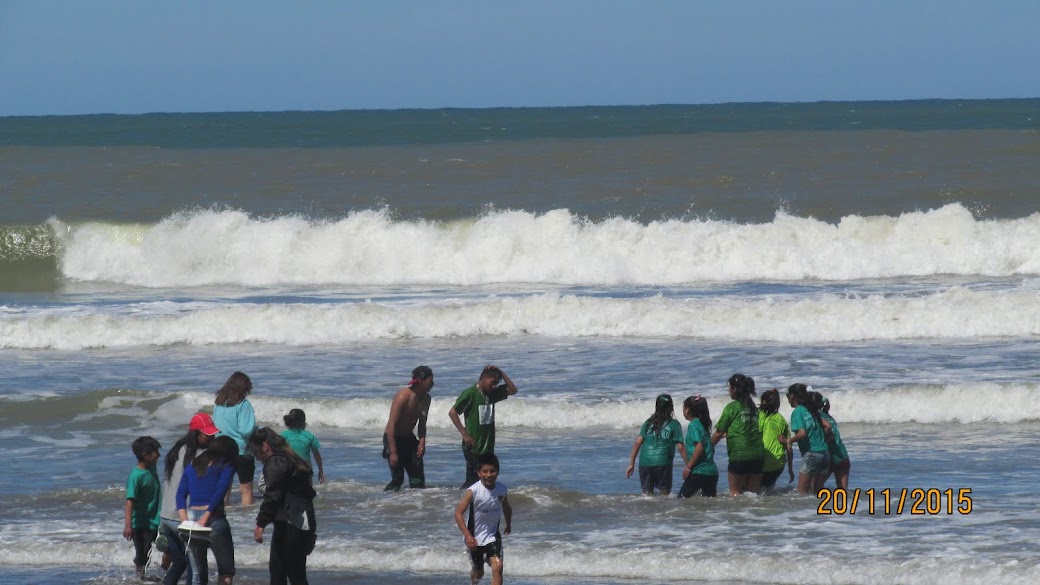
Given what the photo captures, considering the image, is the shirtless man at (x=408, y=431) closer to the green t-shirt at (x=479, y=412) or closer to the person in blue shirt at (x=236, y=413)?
the green t-shirt at (x=479, y=412)

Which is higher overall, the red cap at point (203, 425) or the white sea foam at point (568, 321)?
the white sea foam at point (568, 321)

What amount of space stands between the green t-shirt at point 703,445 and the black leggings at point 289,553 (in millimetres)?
3655

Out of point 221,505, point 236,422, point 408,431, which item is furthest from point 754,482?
point 221,505

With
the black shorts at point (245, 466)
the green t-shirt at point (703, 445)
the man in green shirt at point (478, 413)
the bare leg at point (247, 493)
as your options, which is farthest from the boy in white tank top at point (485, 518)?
the bare leg at point (247, 493)

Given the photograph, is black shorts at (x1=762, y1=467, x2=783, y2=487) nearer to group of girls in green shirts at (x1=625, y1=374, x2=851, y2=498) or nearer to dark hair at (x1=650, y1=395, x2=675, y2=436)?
group of girls in green shirts at (x1=625, y1=374, x2=851, y2=498)

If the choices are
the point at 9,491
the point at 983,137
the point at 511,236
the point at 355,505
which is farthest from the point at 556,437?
the point at 983,137

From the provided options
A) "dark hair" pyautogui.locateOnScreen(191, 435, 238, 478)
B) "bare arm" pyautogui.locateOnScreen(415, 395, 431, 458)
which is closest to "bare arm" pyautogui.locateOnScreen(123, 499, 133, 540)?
"dark hair" pyautogui.locateOnScreen(191, 435, 238, 478)

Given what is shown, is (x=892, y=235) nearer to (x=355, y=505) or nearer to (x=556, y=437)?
(x=556, y=437)

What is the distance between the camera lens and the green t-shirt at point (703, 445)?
1037 centimetres

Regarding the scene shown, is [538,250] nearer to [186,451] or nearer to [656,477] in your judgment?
[656,477]

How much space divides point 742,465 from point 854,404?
390 cm

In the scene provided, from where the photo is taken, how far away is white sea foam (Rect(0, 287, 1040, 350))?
1867 centimetres

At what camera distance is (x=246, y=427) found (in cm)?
1011

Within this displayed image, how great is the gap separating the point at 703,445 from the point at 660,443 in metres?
0.40
